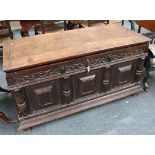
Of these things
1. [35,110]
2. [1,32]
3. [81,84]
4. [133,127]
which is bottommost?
[133,127]

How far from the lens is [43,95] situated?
A: 1443 mm

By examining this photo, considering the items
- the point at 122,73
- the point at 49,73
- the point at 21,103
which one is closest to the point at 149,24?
the point at 122,73

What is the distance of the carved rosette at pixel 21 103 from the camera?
1346 millimetres

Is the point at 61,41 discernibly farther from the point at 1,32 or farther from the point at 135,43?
the point at 1,32

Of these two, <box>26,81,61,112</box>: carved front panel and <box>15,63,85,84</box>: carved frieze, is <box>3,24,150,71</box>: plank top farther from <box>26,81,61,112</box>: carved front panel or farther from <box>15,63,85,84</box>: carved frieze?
<box>26,81,61,112</box>: carved front panel

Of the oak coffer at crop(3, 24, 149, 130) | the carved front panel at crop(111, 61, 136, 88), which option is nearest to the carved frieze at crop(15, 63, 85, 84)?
the oak coffer at crop(3, 24, 149, 130)

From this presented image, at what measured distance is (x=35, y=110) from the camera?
1.50m

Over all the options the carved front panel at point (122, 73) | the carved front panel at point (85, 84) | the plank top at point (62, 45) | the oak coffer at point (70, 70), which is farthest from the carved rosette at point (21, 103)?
the carved front panel at point (122, 73)

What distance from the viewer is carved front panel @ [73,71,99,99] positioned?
1.52 metres

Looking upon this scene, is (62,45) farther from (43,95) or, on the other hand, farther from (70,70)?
(43,95)

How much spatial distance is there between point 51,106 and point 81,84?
0.29 meters

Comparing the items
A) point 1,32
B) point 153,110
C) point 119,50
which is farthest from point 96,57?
point 1,32

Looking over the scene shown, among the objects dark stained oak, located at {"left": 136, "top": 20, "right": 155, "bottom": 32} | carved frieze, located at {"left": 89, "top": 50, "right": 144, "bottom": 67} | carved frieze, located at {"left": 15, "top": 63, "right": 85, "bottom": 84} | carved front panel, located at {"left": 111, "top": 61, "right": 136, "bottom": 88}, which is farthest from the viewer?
dark stained oak, located at {"left": 136, "top": 20, "right": 155, "bottom": 32}

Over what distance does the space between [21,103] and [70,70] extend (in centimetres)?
42
